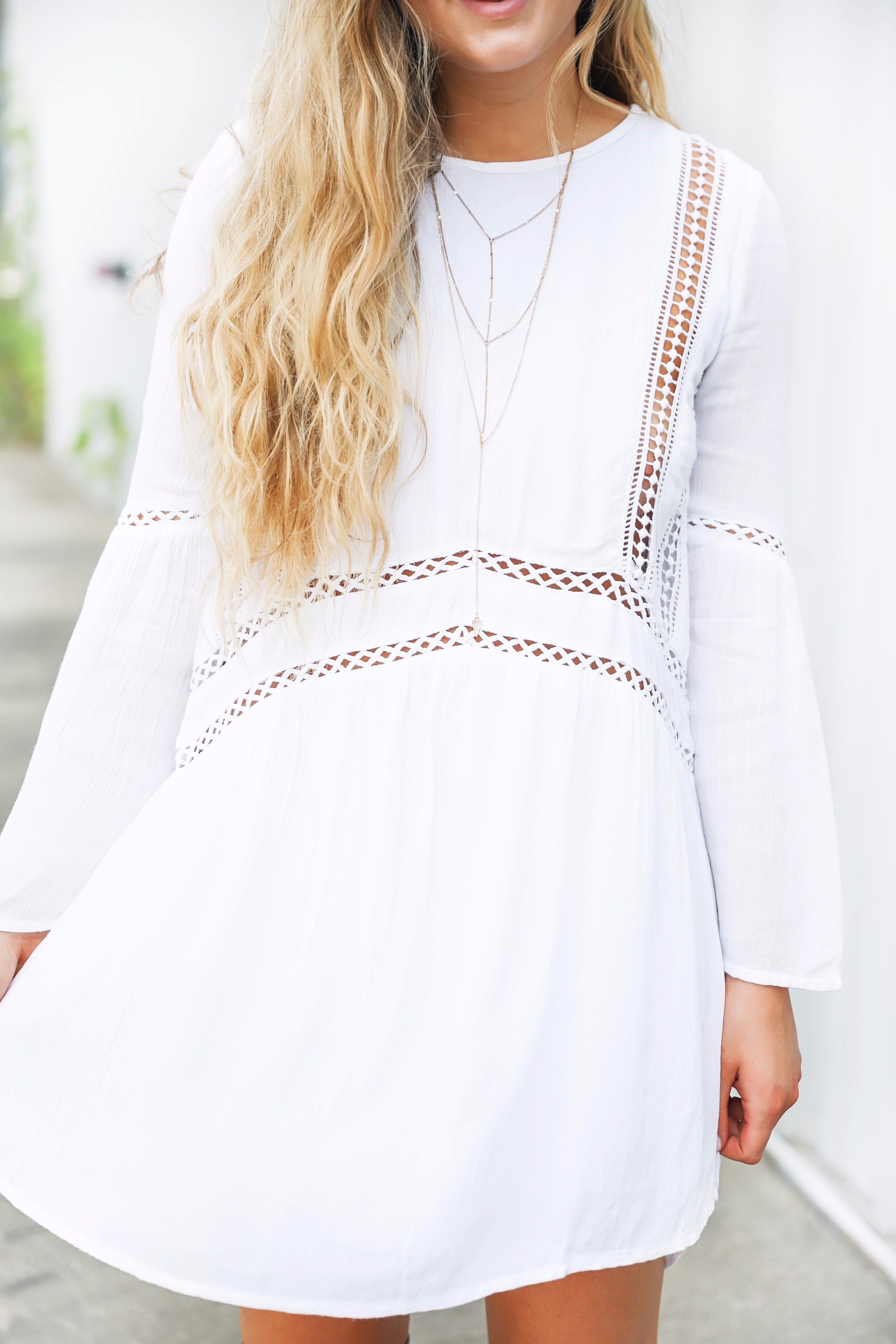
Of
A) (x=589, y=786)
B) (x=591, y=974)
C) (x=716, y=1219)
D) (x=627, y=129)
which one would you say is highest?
(x=627, y=129)

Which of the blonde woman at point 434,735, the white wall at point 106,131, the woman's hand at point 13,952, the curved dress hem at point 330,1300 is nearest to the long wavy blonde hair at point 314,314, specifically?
the blonde woman at point 434,735

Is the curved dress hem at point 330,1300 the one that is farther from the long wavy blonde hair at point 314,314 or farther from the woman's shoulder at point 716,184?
the woman's shoulder at point 716,184

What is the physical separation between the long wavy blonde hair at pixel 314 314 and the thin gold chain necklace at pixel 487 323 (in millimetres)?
25

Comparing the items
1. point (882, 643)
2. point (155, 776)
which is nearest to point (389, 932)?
point (155, 776)

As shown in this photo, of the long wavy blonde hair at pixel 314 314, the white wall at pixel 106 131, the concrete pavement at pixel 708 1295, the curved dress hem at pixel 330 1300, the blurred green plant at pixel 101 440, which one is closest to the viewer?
the curved dress hem at pixel 330 1300

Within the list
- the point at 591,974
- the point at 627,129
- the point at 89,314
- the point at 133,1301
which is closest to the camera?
the point at 591,974

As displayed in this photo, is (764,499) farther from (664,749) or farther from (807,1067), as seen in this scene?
(807,1067)

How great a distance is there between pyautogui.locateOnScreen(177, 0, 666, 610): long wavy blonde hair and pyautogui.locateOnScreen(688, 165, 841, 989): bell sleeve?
0.73ft

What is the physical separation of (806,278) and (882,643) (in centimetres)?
56

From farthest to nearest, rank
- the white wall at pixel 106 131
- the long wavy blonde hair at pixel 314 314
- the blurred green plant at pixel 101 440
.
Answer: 1. the blurred green plant at pixel 101 440
2. the white wall at pixel 106 131
3. the long wavy blonde hair at pixel 314 314

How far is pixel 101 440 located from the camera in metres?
2.82

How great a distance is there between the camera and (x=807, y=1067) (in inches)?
73.7

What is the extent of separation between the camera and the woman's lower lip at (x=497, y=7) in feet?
2.36

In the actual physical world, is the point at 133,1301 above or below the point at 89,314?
below
